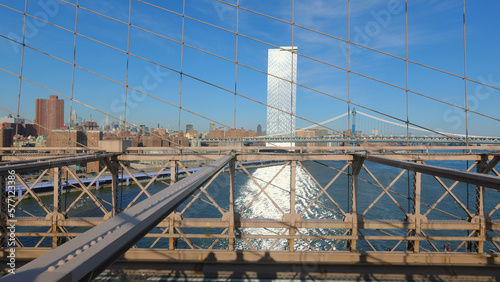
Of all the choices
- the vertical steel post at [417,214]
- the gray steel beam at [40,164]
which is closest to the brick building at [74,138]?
the gray steel beam at [40,164]

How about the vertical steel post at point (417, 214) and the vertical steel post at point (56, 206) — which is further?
the vertical steel post at point (56, 206)

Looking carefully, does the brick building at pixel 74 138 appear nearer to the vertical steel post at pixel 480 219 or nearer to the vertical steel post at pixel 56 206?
the vertical steel post at pixel 56 206

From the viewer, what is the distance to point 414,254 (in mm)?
5359

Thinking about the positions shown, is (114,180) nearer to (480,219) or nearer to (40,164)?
(40,164)

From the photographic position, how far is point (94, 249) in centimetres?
104

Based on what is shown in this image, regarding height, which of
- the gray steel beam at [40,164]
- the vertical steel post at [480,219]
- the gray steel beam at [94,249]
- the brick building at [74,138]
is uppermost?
the brick building at [74,138]

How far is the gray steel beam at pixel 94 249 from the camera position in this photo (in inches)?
34.1

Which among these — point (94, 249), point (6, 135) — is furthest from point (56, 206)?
point (6, 135)

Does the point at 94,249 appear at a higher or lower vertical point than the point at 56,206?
higher

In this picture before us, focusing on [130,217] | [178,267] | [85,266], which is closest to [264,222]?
[178,267]

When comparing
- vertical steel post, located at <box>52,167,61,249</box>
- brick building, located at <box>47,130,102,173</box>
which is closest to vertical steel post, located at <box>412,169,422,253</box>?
vertical steel post, located at <box>52,167,61,249</box>

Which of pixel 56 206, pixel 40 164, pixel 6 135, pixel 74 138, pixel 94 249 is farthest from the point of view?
pixel 6 135

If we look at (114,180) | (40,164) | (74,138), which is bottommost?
(114,180)

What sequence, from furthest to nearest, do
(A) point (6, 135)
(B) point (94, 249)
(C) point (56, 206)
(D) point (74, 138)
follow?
1. (A) point (6, 135)
2. (D) point (74, 138)
3. (C) point (56, 206)
4. (B) point (94, 249)
